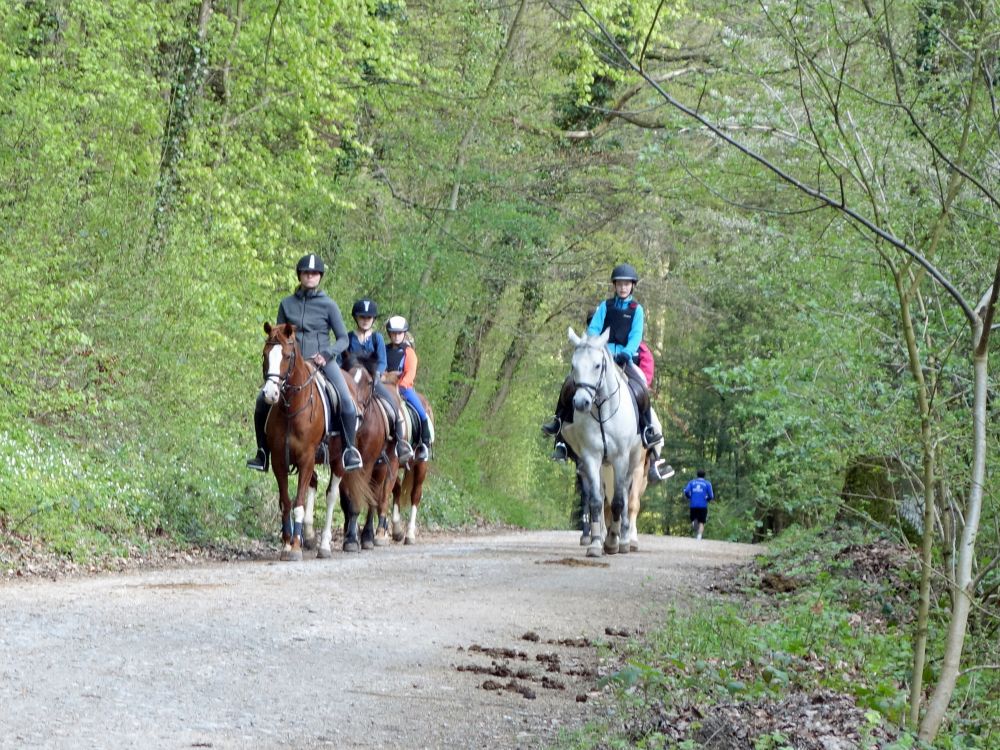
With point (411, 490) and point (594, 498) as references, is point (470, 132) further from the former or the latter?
point (594, 498)

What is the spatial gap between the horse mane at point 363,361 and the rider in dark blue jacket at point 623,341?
2.29 m

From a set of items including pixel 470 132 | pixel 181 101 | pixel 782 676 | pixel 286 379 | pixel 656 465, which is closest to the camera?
pixel 782 676

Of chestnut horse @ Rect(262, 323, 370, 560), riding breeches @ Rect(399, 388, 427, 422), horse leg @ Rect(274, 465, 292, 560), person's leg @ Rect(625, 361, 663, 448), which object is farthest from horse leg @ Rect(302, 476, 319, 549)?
person's leg @ Rect(625, 361, 663, 448)

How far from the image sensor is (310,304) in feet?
50.5


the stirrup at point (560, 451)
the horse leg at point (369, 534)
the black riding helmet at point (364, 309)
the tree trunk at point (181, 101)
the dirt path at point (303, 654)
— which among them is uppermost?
the tree trunk at point (181, 101)

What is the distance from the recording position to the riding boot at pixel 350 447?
1590cm

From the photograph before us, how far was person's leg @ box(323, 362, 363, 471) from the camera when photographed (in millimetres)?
15820

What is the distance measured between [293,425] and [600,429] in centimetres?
383

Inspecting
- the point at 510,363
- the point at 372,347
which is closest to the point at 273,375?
the point at 372,347

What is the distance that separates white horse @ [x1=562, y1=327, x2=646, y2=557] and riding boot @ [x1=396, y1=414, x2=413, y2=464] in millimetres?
2366

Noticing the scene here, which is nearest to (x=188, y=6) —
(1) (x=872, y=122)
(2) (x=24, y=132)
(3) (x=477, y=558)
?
(2) (x=24, y=132)

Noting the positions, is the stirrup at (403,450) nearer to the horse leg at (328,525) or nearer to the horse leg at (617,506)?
the horse leg at (328,525)

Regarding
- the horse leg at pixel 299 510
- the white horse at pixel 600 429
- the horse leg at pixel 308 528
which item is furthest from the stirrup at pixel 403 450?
the horse leg at pixel 299 510

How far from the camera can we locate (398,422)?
18.2 meters
